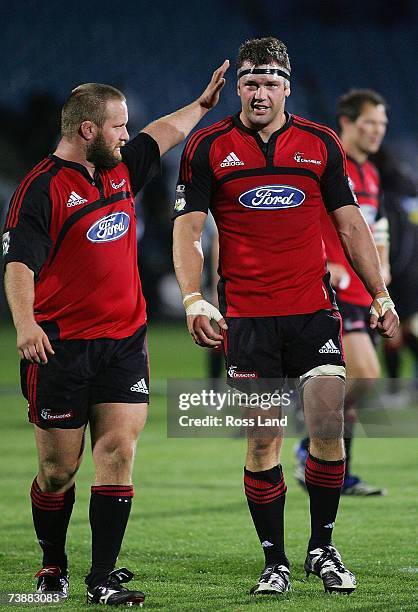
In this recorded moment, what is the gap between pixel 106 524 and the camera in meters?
4.46

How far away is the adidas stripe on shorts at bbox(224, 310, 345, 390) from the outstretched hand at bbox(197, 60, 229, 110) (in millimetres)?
993

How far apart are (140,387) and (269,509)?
2.35ft

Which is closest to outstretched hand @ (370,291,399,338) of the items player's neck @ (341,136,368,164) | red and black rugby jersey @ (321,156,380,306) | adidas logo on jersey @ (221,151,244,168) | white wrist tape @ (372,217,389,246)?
adidas logo on jersey @ (221,151,244,168)

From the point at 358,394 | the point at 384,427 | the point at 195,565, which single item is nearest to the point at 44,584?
the point at 195,565

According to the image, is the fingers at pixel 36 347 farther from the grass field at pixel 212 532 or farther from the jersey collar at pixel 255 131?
the jersey collar at pixel 255 131

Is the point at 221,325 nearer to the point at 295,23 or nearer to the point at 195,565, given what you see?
the point at 195,565

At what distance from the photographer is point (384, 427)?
10836 mm

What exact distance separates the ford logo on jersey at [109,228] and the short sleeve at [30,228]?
178mm

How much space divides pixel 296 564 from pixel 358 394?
2.29 meters

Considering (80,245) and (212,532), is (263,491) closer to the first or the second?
(80,245)

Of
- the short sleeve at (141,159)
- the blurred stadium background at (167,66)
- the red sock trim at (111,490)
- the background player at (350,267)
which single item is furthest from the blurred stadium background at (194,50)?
the red sock trim at (111,490)

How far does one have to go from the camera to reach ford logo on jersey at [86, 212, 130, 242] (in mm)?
4477

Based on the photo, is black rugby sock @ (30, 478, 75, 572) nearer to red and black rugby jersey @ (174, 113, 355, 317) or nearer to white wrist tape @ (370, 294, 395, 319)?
red and black rugby jersey @ (174, 113, 355, 317)

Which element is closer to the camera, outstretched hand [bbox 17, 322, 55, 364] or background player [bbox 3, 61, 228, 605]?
outstretched hand [bbox 17, 322, 55, 364]
